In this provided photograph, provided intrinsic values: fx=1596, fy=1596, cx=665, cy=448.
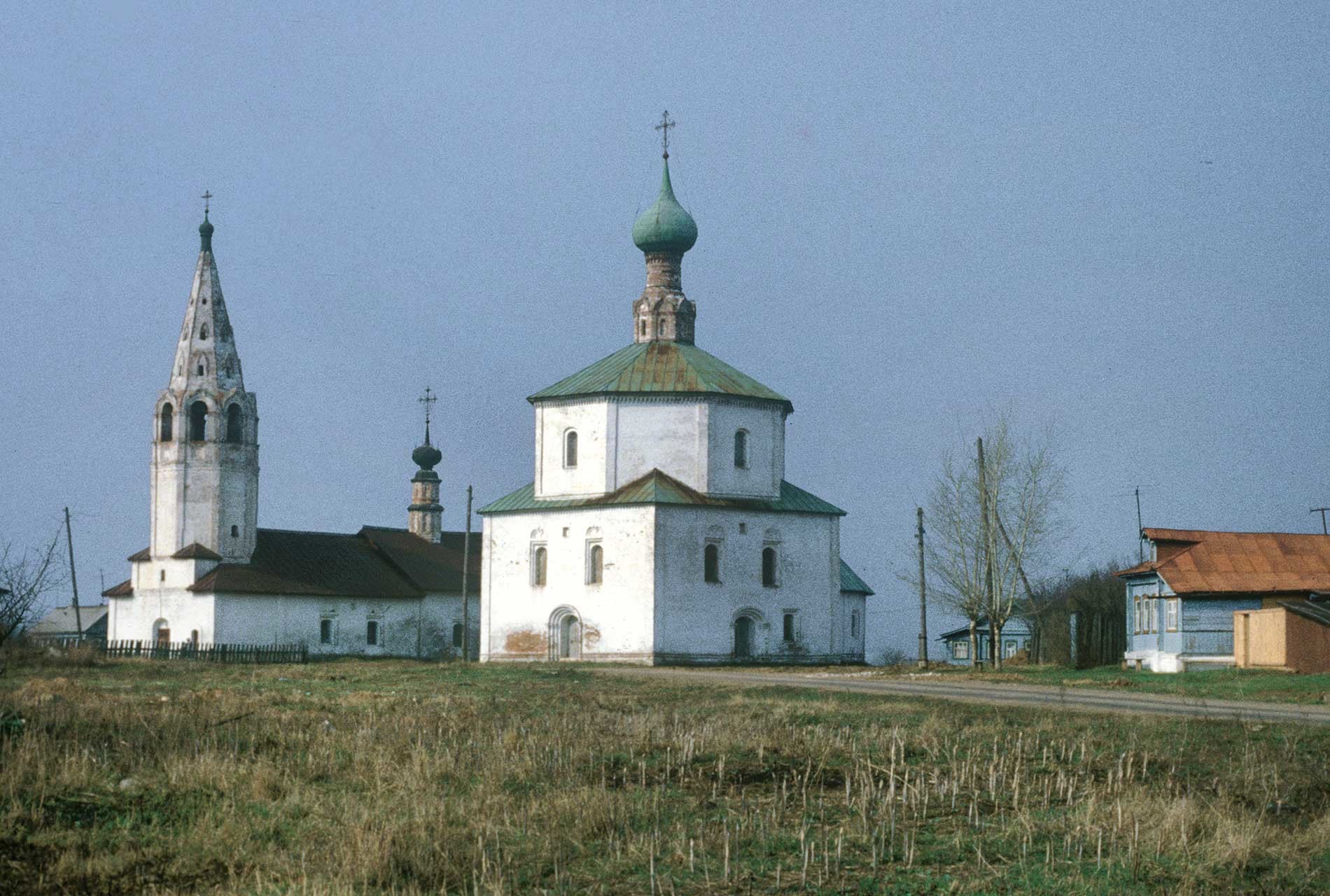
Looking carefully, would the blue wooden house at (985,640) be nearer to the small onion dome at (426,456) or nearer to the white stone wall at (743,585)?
the white stone wall at (743,585)

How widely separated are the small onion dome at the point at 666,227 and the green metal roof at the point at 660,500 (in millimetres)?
10011

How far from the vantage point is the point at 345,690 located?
2734 centimetres

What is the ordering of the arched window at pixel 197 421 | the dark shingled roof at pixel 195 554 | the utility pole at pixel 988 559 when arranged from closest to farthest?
the utility pole at pixel 988 559
the dark shingled roof at pixel 195 554
the arched window at pixel 197 421

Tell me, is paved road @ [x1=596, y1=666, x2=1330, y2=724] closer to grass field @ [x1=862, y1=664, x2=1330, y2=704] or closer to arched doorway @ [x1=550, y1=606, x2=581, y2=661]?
grass field @ [x1=862, y1=664, x2=1330, y2=704]

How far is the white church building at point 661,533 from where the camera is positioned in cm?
5006

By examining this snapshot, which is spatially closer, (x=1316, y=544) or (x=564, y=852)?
(x=564, y=852)

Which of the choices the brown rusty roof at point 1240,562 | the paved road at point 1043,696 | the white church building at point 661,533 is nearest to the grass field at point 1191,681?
the paved road at point 1043,696

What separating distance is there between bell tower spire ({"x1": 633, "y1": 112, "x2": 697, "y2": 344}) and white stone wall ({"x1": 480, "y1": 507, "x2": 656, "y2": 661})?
8924 mm

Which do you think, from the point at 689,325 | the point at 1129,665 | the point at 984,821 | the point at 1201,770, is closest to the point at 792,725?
the point at 1201,770

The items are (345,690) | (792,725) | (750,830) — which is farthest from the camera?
(345,690)

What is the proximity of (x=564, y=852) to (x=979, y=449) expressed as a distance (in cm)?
3422

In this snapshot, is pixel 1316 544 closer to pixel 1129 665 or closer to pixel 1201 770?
pixel 1129 665

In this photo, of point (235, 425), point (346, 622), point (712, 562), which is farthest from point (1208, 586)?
point (235, 425)

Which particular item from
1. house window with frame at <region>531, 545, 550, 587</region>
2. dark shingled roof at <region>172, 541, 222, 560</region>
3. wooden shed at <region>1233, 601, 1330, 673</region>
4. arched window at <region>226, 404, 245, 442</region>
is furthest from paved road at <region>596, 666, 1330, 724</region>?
arched window at <region>226, 404, 245, 442</region>
